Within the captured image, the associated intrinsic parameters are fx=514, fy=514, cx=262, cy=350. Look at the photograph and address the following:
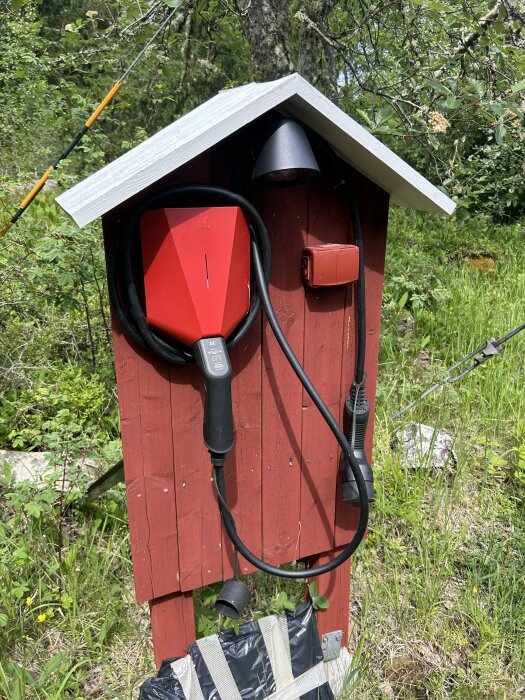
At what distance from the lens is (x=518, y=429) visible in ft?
9.25

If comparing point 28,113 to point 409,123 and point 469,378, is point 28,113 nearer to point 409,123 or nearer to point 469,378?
point 409,123

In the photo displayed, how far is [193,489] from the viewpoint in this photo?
1.44 meters

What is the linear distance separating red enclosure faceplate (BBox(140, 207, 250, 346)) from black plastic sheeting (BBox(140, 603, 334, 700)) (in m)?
1.05

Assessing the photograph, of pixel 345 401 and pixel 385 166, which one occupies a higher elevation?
pixel 385 166

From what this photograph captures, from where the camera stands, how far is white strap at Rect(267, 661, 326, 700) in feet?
5.58

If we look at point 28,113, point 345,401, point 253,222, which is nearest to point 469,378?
point 345,401

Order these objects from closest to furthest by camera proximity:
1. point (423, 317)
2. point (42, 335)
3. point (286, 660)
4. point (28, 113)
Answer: point (286, 660) < point (42, 335) < point (423, 317) < point (28, 113)

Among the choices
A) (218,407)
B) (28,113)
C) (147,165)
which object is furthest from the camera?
(28,113)

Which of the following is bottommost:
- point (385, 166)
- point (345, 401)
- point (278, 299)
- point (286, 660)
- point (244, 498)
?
point (286, 660)

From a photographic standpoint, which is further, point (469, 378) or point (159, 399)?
point (469, 378)

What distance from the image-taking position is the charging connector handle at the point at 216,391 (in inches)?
46.8

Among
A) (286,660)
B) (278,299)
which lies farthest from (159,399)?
(286,660)

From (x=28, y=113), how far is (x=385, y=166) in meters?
6.95

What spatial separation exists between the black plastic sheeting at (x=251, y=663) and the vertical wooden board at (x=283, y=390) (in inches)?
10.5
